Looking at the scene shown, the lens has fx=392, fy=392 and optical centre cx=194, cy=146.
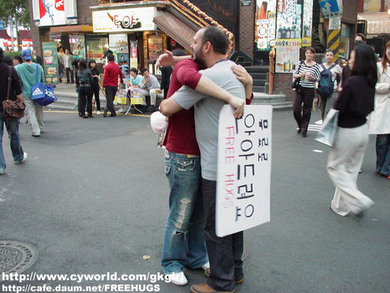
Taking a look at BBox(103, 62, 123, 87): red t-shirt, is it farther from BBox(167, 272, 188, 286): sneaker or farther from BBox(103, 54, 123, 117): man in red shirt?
BBox(167, 272, 188, 286): sneaker

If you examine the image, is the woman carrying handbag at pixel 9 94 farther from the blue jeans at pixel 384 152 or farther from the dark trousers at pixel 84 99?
the blue jeans at pixel 384 152

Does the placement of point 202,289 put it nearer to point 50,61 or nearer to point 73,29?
point 50,61

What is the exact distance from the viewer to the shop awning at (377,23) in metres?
23.6

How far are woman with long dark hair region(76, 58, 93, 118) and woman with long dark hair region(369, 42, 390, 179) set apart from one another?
8712mm

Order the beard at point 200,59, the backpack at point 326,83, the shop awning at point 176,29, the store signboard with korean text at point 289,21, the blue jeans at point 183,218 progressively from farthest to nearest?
the shop awning at point 176,29
the store signboard with korean text at point 289,21
the backpack at point 326,83
the blue jeans at point 183,218
the beard at point 200,59

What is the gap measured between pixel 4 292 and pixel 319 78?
23.9 feet

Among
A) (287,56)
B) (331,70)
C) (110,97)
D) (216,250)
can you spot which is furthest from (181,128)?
(287,56)

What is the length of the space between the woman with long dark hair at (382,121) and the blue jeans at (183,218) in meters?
3.92

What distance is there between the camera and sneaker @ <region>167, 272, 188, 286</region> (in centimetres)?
323

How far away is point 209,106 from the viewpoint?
2.84m

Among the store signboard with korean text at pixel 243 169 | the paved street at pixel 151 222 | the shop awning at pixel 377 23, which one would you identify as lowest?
the paved street at pixel 151 222

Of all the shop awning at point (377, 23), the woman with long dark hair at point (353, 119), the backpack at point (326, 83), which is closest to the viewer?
the woman with long dark hair at point (353, 119)

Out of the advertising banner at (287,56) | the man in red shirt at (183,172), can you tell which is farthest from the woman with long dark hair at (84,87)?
the man in red shirt at (183,172)

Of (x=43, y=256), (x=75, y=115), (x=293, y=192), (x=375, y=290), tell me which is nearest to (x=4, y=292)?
(x=43, y=256)
